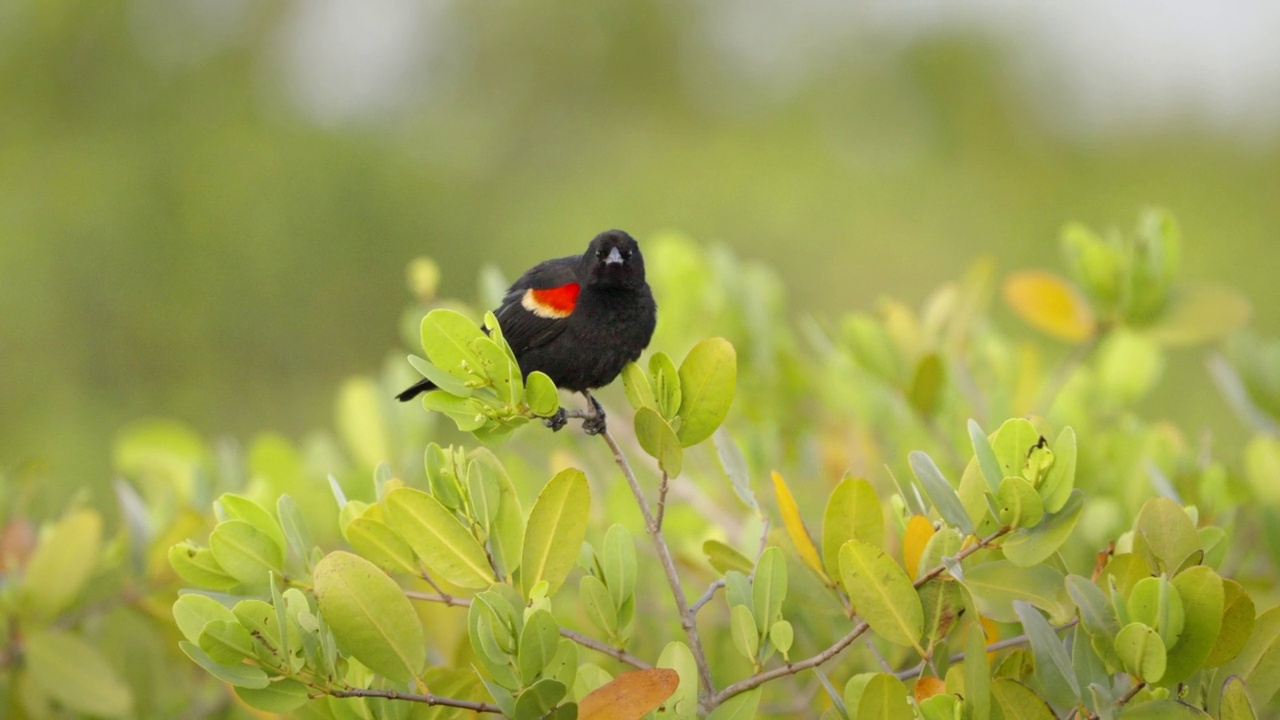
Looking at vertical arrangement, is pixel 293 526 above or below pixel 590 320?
below

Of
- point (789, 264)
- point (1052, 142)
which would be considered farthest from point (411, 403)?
point (1052, 142)

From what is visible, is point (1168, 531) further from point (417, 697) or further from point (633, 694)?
point (417, 697)

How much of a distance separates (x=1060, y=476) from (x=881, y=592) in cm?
26

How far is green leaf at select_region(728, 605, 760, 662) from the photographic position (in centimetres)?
137

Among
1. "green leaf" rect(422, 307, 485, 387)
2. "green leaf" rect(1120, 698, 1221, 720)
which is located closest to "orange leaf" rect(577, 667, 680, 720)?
"green leaf" rect(422, 307, 485, 387)

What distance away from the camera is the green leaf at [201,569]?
5.05 ft

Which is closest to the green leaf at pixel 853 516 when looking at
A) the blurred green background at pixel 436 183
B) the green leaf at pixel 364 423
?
the green leaf at pixel 364 423

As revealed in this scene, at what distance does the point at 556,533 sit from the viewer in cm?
142

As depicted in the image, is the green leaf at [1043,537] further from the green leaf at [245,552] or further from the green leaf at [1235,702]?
the green leaf at [245,552]

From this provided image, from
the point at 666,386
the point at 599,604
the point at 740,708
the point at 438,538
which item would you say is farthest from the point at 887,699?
the point at 438,538

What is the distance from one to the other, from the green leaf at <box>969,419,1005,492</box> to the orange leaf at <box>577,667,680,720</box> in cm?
46

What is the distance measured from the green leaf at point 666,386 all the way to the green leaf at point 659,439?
0.13 ft

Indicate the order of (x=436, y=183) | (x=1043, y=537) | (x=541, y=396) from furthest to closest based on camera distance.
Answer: (x=436, y=183) < (x=541, y=396) < (x=1043, y=537)

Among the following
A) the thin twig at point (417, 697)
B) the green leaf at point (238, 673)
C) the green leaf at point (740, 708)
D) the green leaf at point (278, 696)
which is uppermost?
the green leaf at point (238, 673)
